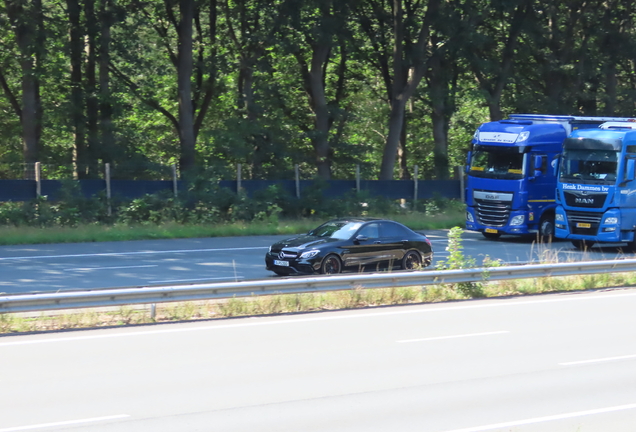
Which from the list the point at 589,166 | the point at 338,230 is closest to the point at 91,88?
the point at 338,230

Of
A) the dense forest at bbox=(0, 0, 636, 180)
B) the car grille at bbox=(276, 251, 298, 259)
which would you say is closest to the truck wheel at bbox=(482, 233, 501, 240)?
the dense forest at bbox=(0, 0, 636, 180)

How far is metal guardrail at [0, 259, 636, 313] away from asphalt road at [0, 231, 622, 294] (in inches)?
60.3

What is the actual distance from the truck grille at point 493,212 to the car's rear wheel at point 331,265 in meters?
10.5

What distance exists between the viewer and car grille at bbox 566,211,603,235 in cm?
2377

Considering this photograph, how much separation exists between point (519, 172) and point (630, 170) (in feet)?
12.2

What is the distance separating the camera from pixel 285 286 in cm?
1327

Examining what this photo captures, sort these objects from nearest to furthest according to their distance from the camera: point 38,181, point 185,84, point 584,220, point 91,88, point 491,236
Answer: point 584,220, point 491,236, point 38,181, point 185,84, point 91,88

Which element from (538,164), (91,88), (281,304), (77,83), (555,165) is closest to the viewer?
(281,304)

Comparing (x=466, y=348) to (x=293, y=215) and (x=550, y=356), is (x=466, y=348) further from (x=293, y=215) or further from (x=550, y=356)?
(x=293, y=215)

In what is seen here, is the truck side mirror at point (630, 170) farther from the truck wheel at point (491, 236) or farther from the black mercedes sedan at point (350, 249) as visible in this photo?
the black mercedes sedan at point (350, 249)

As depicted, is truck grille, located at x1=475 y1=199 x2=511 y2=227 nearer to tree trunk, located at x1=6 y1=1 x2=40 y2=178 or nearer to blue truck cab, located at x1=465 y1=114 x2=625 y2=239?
blue truck cab, located at x1=465 y1=114 x2=625 y2=239

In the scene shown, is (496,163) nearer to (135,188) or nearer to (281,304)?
(135,188)

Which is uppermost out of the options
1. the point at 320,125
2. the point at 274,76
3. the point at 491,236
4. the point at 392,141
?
the point at 274,76

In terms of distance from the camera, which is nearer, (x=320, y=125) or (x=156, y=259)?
(x=156, y=259)
